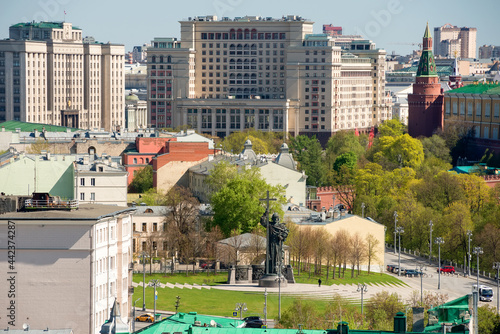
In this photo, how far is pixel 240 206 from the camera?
124812 mm

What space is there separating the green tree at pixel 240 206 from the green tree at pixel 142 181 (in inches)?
1258

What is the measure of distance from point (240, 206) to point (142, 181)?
3664 centimetres

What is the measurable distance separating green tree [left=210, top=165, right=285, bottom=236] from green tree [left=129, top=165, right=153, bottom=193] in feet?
105

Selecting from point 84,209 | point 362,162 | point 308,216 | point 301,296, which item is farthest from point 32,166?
point 362,162

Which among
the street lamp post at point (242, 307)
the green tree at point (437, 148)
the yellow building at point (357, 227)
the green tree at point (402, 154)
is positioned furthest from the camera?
the green tree at point (437, 148)

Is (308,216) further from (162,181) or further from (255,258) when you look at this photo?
(162,181)

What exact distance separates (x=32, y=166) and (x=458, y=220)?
1548 inches

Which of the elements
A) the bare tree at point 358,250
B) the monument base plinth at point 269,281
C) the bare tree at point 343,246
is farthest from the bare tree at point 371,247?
the monument base plinth at point 269,281

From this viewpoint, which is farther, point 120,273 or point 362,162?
point 362,162

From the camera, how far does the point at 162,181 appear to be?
159 metres

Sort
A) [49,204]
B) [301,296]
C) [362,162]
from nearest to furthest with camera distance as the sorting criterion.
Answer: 1. [49,204]
2. [301,296]
3. [362,162]

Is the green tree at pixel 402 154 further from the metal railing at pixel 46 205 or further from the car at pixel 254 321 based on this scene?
the metal railing at pixel 46 205

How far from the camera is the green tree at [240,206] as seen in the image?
123938 mm

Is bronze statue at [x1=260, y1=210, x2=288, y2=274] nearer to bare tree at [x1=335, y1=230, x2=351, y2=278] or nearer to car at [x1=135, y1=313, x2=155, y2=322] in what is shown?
car at [x1=135, y1=313, x2=155, y2=322]
